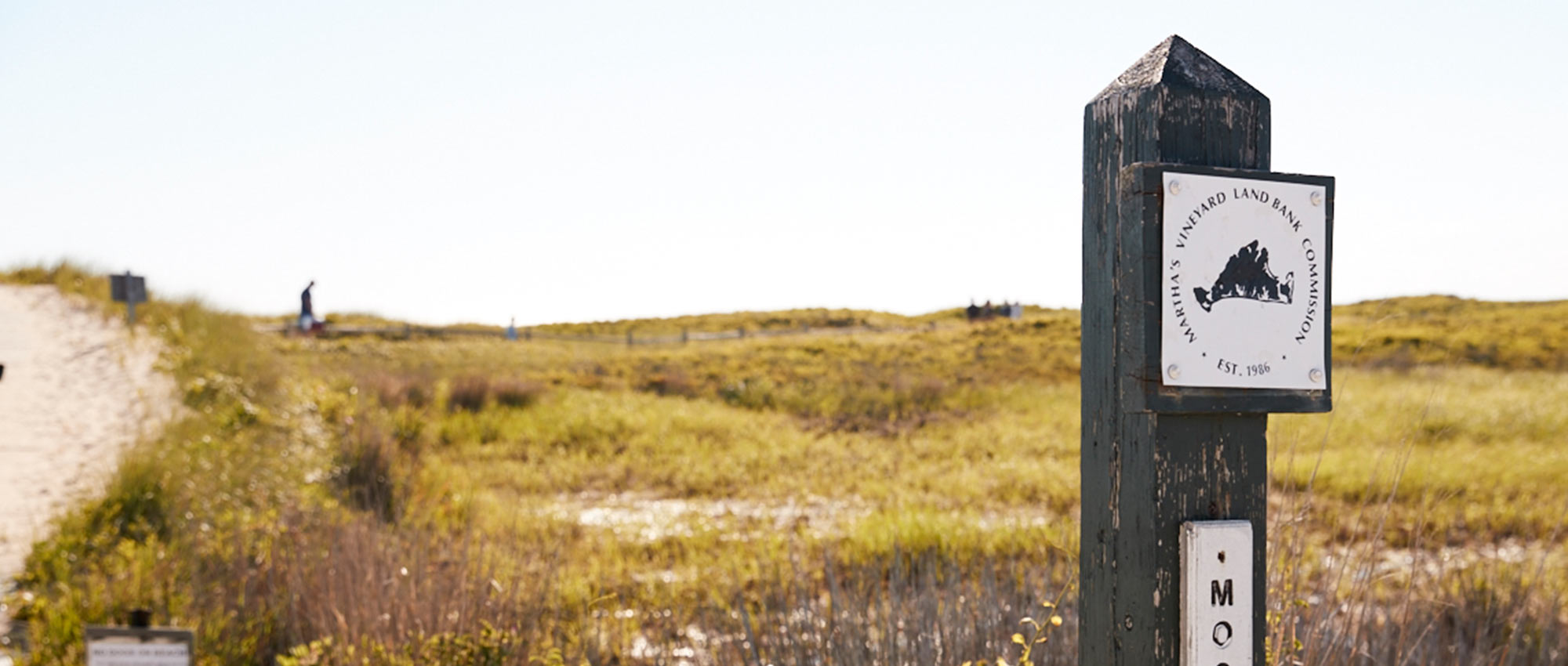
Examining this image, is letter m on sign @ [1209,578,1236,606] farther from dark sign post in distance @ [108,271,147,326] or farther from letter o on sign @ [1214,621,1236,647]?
dark sign post in distance @ [108,271,147,326]

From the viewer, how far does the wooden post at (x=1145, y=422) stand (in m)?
1.61

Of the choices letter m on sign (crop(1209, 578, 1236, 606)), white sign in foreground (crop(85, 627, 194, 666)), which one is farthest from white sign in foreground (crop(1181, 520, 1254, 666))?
white sign in foreground (crop(85, 627, 194, 666))

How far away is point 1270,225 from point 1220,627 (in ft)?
1.98

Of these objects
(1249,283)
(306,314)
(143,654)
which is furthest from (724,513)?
(306,314)

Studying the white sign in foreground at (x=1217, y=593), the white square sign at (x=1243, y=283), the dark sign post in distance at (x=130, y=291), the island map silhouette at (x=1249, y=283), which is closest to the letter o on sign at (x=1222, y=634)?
the white sign in foreground at (x=1217, y=593)

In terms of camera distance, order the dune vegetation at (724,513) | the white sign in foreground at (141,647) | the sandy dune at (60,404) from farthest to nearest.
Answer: the sandy dune at (60,404), the dune vegetation at (724,513), the white sign in foreground at (141,647)

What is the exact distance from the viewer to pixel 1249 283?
1614 millimetres

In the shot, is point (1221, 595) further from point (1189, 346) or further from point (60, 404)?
point (60, 404)

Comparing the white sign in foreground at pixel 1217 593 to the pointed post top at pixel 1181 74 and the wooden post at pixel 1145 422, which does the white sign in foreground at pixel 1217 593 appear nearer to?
the wooden post at pixel 1145 422

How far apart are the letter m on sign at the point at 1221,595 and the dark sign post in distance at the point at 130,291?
1552 cm

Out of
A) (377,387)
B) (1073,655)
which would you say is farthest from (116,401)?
(1073,655)

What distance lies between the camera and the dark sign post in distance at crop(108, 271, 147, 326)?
46.9ft

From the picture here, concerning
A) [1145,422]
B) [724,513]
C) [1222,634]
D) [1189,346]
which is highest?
[1189,346]

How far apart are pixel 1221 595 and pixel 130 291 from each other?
15.7 meters
